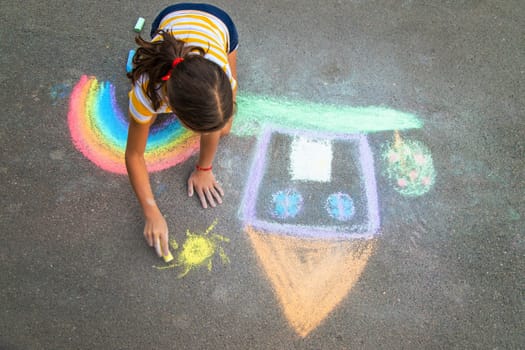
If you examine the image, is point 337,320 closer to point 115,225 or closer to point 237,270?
point 237,270

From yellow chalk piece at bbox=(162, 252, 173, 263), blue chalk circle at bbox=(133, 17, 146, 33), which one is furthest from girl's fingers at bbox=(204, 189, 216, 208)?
blue chalk circle at bbox=(133, 17, 146, 33)

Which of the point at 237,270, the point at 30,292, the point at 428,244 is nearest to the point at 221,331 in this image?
the point at 237,270

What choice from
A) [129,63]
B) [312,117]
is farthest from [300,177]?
[129,63]

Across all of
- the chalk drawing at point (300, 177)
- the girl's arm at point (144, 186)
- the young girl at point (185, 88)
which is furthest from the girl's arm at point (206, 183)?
the girl's arm at point (144, 186)

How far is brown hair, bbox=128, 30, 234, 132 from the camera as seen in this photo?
5.15 feet

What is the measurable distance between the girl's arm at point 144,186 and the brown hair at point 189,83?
1.04 ft

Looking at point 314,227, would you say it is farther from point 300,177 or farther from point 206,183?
point 206,183

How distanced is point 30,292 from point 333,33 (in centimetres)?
259

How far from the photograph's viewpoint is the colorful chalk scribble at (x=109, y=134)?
8.51ft

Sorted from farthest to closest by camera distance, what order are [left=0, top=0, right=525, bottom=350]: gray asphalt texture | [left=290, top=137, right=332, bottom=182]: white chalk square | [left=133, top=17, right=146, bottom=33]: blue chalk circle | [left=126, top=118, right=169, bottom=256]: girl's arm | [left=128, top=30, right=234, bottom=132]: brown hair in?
[left=133, top=17, right=146, bottom=33]: blue chalk circle → [left=290, top=137, right=332, bottom=182]: white chalk square → [left=0, top=0, right=525, bottom=350]: gray asphalt texture → [left=126, top=118, right=169, bottom=256]: girl's arm → [left=128, top=30, right=234, bottom=132]: brown hair

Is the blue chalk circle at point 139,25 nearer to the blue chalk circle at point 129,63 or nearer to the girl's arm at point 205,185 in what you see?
the blue chalk circle at point 129,63

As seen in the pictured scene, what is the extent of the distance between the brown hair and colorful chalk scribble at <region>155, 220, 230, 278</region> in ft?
2.98

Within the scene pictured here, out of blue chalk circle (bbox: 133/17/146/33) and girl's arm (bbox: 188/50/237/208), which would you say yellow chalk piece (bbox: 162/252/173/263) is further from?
blue chalk circle (bbox: 133/17/146/33)

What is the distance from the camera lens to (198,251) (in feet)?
7.90
